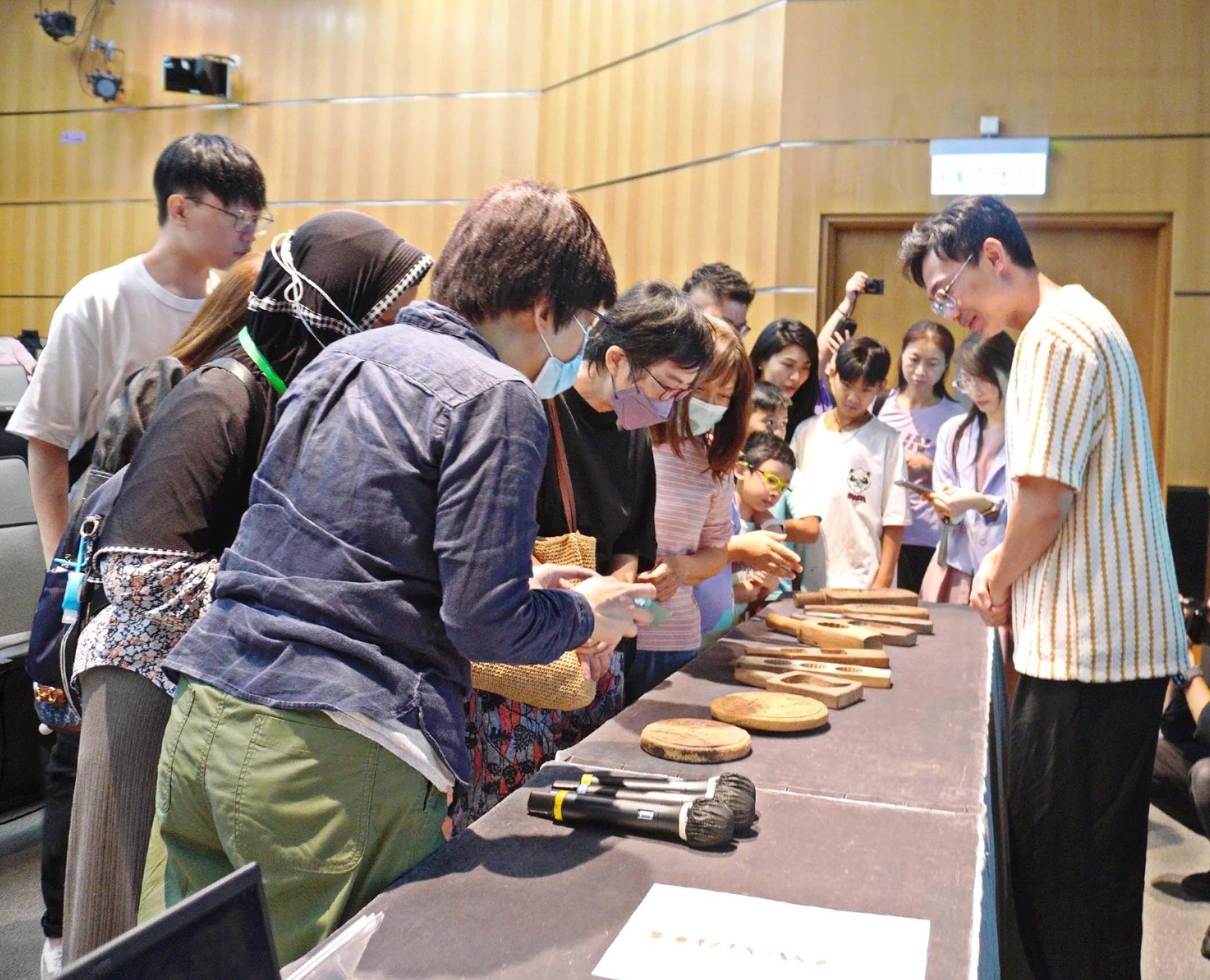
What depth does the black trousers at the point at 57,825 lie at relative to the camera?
199cm

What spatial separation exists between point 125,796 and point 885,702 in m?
1.19

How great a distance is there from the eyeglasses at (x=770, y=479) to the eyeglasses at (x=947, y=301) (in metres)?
0.93

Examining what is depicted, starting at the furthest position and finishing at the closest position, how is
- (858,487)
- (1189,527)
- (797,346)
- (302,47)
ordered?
(302,47) → (1189,527) → (797,346) → (858,487)

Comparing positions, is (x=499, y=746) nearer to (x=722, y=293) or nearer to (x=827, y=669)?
(x=827, y=669)

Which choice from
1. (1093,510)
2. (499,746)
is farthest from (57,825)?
(1093,510)

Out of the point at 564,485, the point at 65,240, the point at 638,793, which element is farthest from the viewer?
the point at 65,240

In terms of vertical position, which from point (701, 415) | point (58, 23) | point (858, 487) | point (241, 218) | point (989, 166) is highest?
point (58, 23)

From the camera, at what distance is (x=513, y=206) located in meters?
1.26

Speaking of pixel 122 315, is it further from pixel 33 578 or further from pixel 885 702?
pixel 885 702

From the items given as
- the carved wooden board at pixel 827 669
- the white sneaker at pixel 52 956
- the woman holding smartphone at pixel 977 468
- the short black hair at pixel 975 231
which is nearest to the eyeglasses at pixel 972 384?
the woman holding smartphone at pixel 977 468

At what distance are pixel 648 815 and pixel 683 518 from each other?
45.3 inches

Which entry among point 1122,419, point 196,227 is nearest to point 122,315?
point 196,227

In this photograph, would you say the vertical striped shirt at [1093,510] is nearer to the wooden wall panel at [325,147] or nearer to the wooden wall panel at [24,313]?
the wooden wall panel at [325,147]

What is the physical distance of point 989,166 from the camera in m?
5.18
